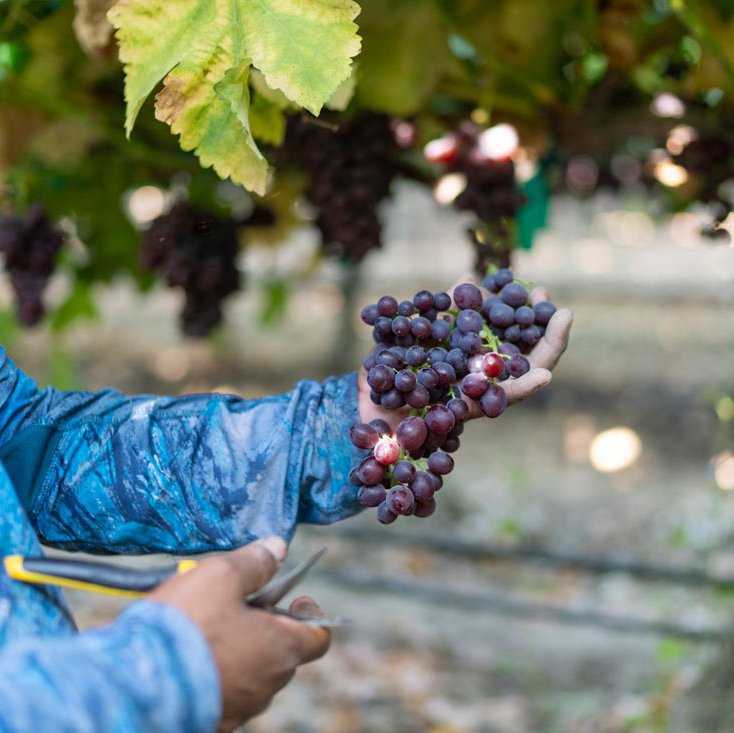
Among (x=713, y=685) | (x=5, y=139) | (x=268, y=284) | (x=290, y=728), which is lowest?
(x=290, y=728)

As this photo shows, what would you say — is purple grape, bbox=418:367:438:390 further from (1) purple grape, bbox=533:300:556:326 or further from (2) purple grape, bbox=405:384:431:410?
(1) purple grape, bbox=533:300:556:326

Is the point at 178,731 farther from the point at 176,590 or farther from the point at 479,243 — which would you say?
the point at 479,243

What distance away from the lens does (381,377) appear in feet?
3.33

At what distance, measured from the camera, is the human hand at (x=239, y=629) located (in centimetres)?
78

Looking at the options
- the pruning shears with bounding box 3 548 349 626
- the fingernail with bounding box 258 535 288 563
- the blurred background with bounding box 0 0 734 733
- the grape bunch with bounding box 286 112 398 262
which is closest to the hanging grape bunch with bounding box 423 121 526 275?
the blurred background with bounding box 0 0 734 733

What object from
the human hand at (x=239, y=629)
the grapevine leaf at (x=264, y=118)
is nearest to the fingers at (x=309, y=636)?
the human hand at (x=239, y=629)

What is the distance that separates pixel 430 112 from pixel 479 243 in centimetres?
40

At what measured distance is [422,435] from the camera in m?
1.00

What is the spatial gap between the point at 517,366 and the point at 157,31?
52 cm

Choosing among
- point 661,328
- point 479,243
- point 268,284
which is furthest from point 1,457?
point 661,328

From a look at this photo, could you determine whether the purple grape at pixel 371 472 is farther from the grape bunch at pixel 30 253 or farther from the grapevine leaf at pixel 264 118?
the grape bunch at pixel 30 253

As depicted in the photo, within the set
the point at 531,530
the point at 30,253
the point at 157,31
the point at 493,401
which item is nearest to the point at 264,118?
the point at 157,31

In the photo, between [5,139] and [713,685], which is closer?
[5,139]

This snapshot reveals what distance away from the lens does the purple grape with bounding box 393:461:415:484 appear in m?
0.98
